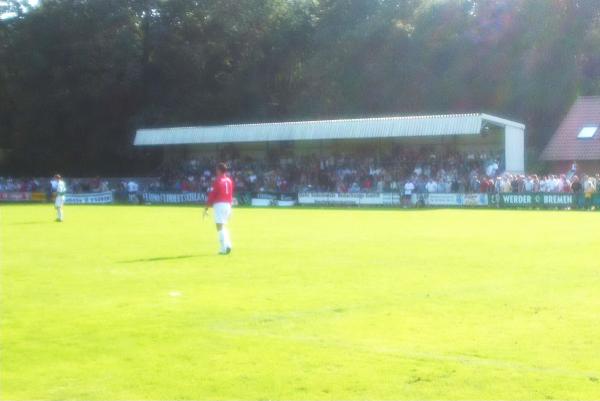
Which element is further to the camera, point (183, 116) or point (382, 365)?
point (183, 116)

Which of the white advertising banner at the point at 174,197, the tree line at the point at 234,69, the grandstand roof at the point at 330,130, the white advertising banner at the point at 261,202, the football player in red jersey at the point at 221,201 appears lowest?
the white advertising banner at the point at 261,202

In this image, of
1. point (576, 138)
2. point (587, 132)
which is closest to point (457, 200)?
point (576, 138)

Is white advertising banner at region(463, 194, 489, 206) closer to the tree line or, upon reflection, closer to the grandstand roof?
the grandstand roof

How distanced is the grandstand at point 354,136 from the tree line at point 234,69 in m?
7.34

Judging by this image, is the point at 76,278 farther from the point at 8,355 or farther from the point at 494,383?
the point at 494,383

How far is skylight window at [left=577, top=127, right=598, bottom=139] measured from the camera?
54781 millimetres

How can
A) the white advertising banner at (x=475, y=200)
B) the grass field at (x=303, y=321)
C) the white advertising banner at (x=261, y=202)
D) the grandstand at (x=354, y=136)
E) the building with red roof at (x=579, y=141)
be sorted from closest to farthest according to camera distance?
the grass field at (x=303, y=321) → the white advertising banner at (x=475, y=200) → the grandstand at (x=354, y=136) → the white advertising banner at (x=261, y=202) → the building with red roof at (x=579, y=141)

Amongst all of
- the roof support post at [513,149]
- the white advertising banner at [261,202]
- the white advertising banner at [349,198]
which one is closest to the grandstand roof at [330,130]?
the roof support post at [513,149]

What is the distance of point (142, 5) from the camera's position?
71.4m

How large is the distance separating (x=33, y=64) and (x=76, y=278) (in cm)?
5766

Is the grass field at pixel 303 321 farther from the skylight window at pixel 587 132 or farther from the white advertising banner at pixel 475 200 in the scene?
the skylight window at pixel 587 132

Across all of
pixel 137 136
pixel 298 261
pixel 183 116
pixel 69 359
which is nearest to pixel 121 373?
pixel 69 359

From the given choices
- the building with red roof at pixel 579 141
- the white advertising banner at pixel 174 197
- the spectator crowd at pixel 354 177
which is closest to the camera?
the spectator crowd at pixel 354 177

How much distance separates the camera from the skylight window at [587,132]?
54.8 meters
